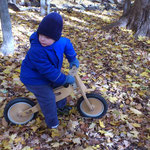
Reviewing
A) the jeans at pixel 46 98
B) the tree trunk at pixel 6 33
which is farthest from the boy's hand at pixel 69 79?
the tree trunk at pixel 6 33

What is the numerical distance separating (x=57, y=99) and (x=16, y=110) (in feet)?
2.11

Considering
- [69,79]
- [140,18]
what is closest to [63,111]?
[69,79]

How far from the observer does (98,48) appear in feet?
16.1

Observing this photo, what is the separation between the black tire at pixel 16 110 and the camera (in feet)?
7.73

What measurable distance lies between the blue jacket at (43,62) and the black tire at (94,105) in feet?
2.20

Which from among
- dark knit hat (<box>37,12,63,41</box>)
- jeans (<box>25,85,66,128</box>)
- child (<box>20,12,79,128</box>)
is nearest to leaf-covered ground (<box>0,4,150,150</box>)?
jeans (<box>25,85,66,128</box>)

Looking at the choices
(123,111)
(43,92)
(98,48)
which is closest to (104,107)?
(123,111)

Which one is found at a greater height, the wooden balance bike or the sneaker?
the wooden balance bike

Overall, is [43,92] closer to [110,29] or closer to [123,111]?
[123,111]

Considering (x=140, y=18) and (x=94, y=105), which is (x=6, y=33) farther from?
(x=140, y=18)

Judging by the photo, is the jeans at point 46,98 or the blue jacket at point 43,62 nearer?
the blue jacket at point 43,62

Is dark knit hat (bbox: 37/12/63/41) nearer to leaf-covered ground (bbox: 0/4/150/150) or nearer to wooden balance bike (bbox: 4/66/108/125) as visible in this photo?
wooden balance bike (bbox: 4/66/108/125)

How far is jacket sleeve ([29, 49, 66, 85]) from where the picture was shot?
1814mm

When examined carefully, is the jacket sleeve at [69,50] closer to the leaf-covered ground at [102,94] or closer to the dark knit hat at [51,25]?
the dark knit hat at [51,25]
